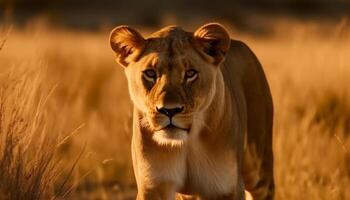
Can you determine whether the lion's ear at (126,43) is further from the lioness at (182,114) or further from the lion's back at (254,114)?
the lion's back at (254,114)

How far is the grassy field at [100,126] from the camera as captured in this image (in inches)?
205

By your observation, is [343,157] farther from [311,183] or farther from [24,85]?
[24,85]

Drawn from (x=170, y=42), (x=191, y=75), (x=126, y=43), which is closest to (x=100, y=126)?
(x=126, y=43)

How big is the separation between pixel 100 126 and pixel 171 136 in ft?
15.9

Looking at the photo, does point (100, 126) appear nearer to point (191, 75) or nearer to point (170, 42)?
point (170, 42)

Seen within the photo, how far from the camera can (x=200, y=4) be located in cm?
3080

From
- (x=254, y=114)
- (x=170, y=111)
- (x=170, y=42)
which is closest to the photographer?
(x=170, y=111)

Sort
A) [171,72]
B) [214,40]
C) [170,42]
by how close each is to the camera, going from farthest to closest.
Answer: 1. [214,40]
2. [170,42]
3. [171,72]

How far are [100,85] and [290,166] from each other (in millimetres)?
4399

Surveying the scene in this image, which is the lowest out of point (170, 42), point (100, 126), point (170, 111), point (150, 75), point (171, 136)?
point (100, 126)

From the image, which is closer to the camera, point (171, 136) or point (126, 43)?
point (171, 136)

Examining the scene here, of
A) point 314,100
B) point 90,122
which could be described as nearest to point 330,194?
point 314,100

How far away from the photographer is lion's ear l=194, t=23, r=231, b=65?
4672mm

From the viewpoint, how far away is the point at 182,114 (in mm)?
4367
